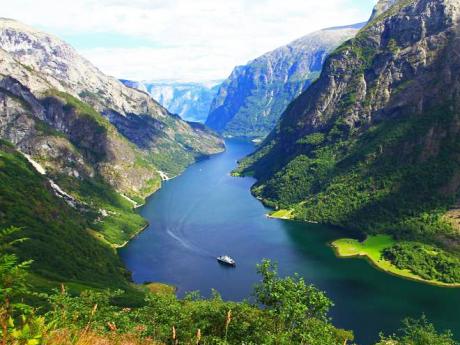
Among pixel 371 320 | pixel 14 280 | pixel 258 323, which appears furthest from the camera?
pixel 371 320

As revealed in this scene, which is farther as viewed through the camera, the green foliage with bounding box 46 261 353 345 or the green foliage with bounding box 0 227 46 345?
the green foliage with bounding box 46 261 353 345

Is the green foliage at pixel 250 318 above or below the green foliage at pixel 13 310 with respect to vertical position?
below

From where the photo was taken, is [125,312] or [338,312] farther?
[338,312]

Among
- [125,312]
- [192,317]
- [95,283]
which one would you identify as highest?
[192,317]

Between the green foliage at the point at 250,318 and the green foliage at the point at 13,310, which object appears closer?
the green foliage at the point at 13,310

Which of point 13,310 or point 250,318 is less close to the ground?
point 13,310

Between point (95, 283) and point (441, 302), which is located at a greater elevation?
point (95, 283)

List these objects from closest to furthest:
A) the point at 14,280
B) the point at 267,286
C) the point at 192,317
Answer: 1. the point at 14,280
2. the point at 192,317
3. the point at 267,286

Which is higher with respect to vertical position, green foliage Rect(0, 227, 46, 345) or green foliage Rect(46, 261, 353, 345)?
green foliage Rect(0, 227, 46, 345)

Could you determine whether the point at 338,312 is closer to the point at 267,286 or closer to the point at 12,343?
the point at 267,286

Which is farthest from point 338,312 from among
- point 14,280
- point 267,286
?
point 14,280

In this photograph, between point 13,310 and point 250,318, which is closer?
point 13,310
